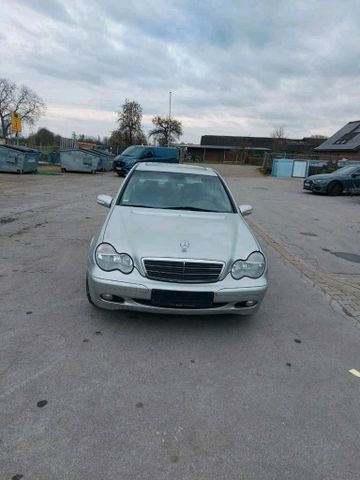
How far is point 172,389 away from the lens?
2680 mm

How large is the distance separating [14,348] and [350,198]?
18.0 meters

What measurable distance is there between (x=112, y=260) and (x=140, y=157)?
2165cm

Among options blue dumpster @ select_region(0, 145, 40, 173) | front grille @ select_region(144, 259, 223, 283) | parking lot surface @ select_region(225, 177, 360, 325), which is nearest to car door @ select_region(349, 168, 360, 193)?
parking lot surface @ select_region(225, 177, 360, 325)

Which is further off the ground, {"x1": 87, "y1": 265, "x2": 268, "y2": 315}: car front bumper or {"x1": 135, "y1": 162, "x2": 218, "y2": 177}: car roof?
{"x1": 135, "y1": 162, "x2": 218, "y2": 177}: car roof

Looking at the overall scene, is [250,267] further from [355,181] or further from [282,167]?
[282,167]

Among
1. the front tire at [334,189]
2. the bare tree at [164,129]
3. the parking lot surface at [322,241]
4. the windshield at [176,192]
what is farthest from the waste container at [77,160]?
the bare tree at [164,129]

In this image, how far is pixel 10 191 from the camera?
45.3 ft

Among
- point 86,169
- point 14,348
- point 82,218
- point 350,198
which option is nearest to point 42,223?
point 82,218

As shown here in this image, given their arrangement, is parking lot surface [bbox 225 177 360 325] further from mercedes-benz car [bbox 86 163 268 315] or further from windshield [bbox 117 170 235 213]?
windshield [bbox 117 170 235 213]

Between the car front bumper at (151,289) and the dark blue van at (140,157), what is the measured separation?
20.5 m

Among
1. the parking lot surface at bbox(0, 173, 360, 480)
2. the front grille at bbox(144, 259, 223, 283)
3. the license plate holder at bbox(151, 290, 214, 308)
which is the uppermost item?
the front grille at bbox(144, 259, 223, 283)

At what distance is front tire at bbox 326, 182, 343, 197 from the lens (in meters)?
18.3

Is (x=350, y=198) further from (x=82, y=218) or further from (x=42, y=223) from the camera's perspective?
(x=42, y=223)

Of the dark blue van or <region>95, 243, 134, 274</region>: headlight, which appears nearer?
<region>95, 243, 134, 274</region>: headlight
